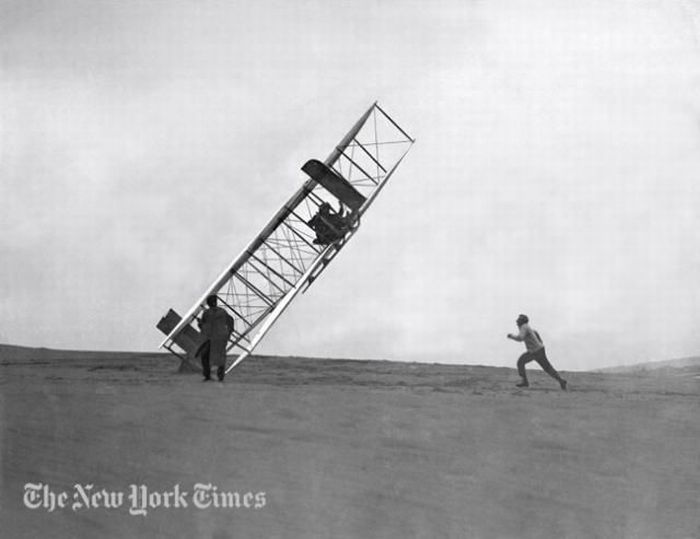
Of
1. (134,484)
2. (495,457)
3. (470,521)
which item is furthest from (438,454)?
(134,484)

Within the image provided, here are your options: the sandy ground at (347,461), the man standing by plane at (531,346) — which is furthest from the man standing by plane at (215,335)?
the man standing by plane at (531,346)

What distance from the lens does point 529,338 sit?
1680 cm

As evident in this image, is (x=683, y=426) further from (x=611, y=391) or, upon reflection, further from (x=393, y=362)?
(x=393, y=362)

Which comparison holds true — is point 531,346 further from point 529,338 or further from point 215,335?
point 215,335

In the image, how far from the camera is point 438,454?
1152cm

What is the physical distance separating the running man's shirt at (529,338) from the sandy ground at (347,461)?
180 centimetres

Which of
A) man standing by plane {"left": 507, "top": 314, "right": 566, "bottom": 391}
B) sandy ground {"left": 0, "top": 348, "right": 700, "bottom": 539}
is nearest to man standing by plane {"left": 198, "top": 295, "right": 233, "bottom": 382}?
sandy ground {"left": 0, "top": 348, "right": 700, "bottom": 539}

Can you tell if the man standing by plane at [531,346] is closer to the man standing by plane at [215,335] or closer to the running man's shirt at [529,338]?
the running man's shirt at [529,338]

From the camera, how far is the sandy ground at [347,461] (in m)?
9.74

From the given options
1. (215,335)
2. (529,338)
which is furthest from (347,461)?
(529,338)

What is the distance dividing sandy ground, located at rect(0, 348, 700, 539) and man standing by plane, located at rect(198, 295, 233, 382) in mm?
1454

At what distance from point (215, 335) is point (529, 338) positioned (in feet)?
16.6

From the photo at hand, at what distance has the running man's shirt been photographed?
16.8 m

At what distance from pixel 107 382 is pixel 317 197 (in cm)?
566
